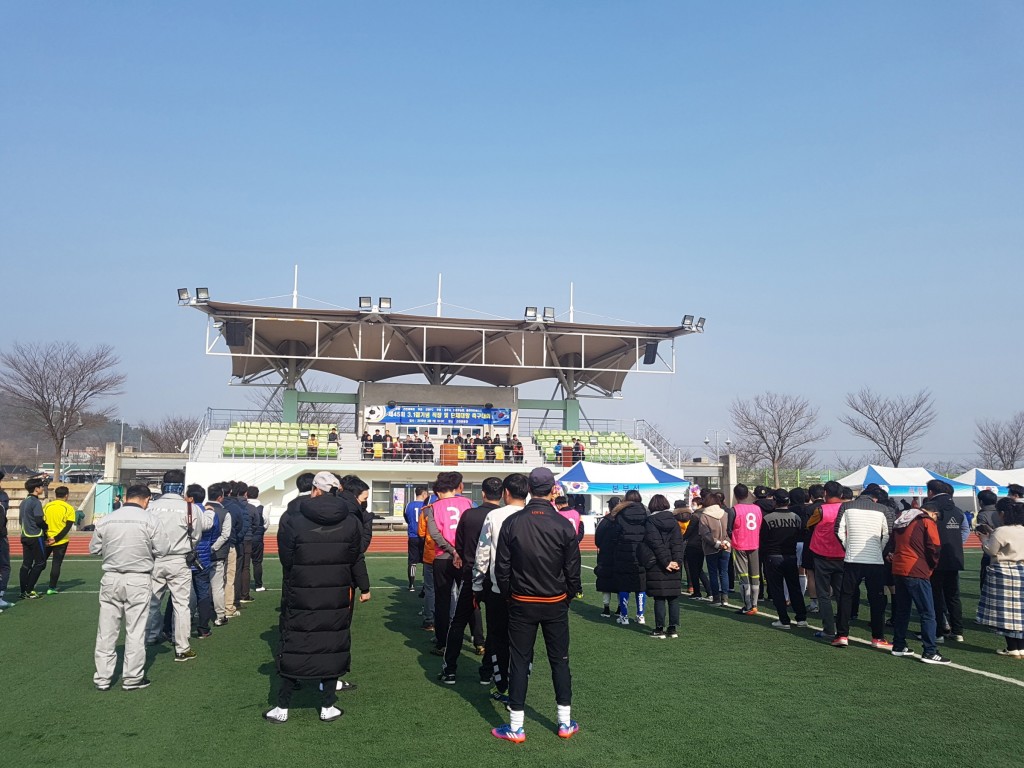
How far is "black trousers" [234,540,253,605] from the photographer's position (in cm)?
1012

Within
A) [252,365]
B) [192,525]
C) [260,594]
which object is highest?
[252,365]

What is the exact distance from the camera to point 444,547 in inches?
288

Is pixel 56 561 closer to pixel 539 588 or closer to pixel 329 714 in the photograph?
pixel 329 714

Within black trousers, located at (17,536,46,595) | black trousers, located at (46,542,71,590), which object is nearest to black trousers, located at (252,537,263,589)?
black trousers, located at (46,542,71,590)

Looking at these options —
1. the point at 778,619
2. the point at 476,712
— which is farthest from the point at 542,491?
the point at 778,619

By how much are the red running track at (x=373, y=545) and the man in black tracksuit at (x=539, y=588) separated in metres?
13.6

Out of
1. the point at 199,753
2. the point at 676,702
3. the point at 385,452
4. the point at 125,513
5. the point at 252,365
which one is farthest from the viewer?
the point at 252,365

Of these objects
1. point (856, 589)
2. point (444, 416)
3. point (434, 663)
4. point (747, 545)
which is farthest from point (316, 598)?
point (444, 416)

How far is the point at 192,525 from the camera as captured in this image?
25.6ft

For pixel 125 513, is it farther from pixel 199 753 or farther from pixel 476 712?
pixel 476 712

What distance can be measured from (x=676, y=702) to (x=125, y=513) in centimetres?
501

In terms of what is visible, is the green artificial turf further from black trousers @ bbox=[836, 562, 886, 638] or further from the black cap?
the black cap

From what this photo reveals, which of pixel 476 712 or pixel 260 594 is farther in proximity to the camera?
pixel 260 594

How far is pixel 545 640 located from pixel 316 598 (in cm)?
170
